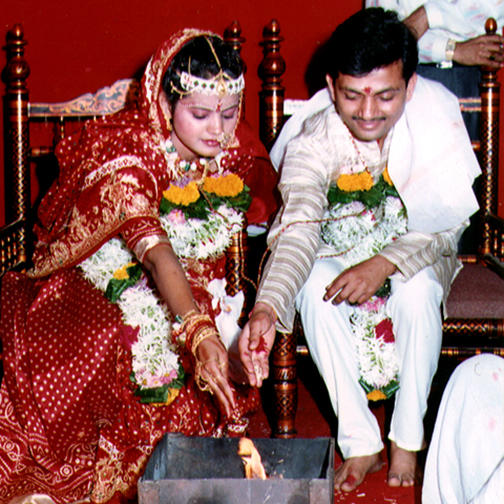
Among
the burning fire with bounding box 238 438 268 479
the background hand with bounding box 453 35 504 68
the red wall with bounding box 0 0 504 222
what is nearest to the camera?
the burning fire with bounding box 238 438 268 479

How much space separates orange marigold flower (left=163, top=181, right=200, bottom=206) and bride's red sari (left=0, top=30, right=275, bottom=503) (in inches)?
1.6

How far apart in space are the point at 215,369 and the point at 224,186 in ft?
3.94

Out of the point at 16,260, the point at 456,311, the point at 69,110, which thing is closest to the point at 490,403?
the point at 456,311

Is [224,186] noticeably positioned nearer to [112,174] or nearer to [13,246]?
[112,174]

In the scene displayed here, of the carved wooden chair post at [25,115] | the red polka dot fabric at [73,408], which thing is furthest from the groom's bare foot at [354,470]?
the carved wooden chair post at [25,115]

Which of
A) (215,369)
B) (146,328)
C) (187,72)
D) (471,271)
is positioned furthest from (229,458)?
(471,271)

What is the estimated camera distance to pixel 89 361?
3.20 m

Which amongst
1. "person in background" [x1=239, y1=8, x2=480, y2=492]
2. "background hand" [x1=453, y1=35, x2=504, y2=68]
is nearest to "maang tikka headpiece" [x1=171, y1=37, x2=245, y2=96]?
"person in background" [x1=239, y1=8, x2=480, y2=492]

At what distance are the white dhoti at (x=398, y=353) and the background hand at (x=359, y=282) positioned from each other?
0.06 metres

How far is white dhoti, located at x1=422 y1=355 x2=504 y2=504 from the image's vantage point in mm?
1927

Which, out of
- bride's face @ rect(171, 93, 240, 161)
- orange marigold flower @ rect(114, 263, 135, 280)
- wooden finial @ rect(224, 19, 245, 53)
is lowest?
orange marigold flower @ rect(114, 263, 135, 280)

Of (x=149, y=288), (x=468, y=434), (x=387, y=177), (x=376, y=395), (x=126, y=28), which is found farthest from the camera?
(x=126, y=28)

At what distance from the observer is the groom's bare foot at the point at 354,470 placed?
3.20 metres

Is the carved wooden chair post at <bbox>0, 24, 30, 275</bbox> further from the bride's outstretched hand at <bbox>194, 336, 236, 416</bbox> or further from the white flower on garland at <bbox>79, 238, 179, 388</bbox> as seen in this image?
the bride's outstretched hand at <bbox>194, 336, 236, 416</bbox>
